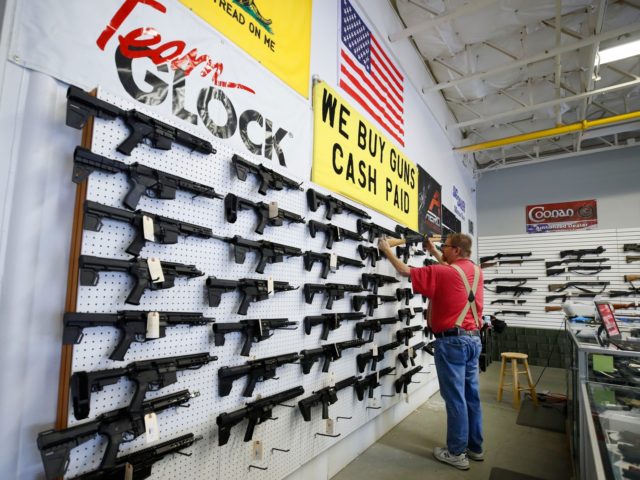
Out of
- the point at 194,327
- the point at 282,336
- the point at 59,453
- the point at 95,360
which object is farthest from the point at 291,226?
the point at 59,453

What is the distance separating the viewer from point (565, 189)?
876cm

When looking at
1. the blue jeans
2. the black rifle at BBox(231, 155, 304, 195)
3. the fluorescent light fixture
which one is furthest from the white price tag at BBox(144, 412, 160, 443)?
the fluorescent light fixture

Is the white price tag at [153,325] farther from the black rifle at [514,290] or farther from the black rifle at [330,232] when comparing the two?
the black rifle at [514,290]

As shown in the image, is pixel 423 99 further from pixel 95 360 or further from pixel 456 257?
pixel 95 360

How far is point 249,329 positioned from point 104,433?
2.72ft

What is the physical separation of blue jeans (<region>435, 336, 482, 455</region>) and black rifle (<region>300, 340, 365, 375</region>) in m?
0.85

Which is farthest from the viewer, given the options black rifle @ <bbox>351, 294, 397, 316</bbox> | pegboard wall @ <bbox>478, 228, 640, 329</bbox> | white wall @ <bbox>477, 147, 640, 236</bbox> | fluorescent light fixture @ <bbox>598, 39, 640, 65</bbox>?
white wall @ <bbox>477, 147, 640, 236</bbox>

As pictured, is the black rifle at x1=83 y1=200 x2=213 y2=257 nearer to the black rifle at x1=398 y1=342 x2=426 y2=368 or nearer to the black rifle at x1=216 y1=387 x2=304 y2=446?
the black rifle at x1=216 y1=387 x2=304 y2=446

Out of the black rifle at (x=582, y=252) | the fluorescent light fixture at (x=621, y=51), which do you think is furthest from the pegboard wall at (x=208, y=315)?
the black rifle at (x=582, y=252)

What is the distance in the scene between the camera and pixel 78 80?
1.39 meters

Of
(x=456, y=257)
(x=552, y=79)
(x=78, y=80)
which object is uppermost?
(x=552, y=79)

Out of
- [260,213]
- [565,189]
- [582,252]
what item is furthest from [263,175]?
[565,189]

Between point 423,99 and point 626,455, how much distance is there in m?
5.27

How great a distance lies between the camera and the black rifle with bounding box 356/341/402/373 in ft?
10.6
